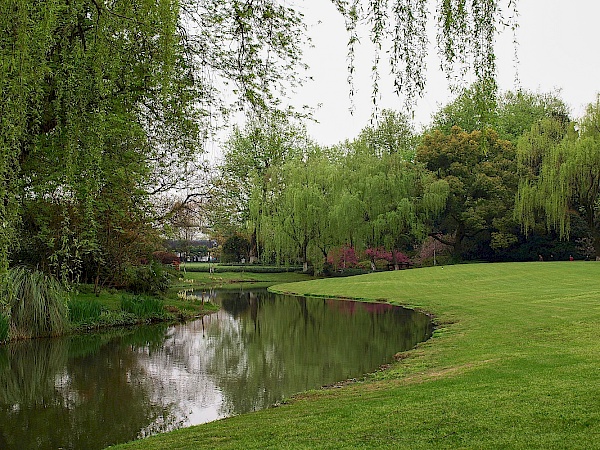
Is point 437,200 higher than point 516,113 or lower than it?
lower

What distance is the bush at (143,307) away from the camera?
632 inches

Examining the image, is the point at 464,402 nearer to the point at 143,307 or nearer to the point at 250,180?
the point at 143,307

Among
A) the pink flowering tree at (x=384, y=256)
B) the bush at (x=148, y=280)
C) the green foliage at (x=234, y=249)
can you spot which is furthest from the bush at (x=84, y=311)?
the green foliage at (x=234, y=249)

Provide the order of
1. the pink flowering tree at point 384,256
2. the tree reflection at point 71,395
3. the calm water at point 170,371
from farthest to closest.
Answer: the pink flowering tree at point 384,256 → the calm water at point 170,371 → the tree reflection at point 71,395

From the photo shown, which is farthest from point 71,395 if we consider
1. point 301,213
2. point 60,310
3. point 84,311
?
point 301,213

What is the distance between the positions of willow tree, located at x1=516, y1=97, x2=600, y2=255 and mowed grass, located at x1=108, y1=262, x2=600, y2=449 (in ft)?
52.3

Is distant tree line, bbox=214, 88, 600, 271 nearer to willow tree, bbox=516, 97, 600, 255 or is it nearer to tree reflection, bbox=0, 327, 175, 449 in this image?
willow tree, bbox=516, 97, 600, 255

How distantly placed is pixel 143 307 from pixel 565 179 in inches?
832

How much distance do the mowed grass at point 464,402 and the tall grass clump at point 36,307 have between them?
7.76 meters

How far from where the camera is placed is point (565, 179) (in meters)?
27.6

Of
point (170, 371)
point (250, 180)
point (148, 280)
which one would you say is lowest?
point (170, 371)

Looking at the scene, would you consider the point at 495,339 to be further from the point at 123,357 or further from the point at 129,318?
the point at 129,318

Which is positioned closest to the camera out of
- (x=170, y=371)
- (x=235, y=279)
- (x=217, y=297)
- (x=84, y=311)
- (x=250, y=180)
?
(x=170, y=371)

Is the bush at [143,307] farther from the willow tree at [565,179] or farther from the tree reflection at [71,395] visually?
the willow tree at [565,179]
